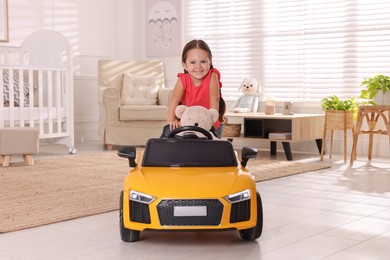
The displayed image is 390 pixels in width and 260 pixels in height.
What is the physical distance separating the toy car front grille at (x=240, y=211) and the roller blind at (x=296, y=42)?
3490mm

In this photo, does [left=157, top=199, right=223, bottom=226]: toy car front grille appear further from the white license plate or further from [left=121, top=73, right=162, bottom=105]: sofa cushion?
[left=121, top=73, right=162, bottom=105]: sofa cushion

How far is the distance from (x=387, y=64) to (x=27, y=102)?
325 cm

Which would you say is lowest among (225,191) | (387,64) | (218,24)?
(225,191)

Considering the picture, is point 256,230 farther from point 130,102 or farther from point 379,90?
point 130,102

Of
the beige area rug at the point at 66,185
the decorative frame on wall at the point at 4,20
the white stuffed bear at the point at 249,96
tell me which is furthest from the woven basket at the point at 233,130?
the decorative frame on wall at the point at 4,20

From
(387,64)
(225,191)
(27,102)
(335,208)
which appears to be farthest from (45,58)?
(225,191)

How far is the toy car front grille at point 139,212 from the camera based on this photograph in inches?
86.9

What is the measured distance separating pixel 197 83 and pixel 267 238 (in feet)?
2.72

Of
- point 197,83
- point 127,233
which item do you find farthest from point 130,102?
point 127,233

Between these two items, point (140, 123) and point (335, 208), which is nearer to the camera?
point (335, 208)

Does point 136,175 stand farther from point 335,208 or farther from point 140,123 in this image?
point 140,123

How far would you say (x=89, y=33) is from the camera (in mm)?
6789

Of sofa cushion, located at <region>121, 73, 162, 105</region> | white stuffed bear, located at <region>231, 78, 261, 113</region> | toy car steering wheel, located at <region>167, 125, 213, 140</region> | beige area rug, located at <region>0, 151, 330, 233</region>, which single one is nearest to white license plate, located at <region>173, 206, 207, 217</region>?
toy car steering wheel, located at <region>167, 125, 213, 140</region>

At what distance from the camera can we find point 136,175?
90.5 inches
